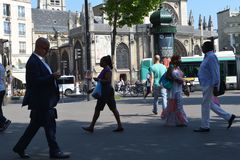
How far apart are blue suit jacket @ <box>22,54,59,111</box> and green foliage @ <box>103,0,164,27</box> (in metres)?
20.0

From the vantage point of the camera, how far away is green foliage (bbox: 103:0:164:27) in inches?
1037

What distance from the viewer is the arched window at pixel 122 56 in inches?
2704

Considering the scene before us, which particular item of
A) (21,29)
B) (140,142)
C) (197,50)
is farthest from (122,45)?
(140,142)

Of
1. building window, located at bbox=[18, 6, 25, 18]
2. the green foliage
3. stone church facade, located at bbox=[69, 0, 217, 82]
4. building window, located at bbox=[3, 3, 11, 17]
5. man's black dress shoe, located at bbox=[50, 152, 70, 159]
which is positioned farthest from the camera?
building window, located at bbox=[18, 6, 25, 18]

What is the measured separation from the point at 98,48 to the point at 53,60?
23409mm

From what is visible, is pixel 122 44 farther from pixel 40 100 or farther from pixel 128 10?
pixel 40 100

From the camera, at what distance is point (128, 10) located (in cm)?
2655

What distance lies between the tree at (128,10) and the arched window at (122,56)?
41.3 m

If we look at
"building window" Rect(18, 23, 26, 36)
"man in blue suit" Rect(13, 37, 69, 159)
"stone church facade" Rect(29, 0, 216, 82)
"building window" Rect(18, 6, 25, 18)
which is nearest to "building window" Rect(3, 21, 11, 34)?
"building window" Rect(18, 23, 26, 36)

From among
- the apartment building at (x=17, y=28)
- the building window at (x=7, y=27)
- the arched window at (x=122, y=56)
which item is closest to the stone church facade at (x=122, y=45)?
the arched window at (x=122, y=56)

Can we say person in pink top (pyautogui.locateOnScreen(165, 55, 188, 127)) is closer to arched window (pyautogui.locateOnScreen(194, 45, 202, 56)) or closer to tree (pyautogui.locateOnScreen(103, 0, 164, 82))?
tree (pyautogui.locateOnScreen(103, 0, 164, 82))

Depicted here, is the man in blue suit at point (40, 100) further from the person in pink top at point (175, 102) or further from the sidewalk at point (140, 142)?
the person in pink top at point (175, 102)

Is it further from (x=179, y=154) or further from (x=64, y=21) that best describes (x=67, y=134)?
(x=64, y=21)

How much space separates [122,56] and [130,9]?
42.7 meters
